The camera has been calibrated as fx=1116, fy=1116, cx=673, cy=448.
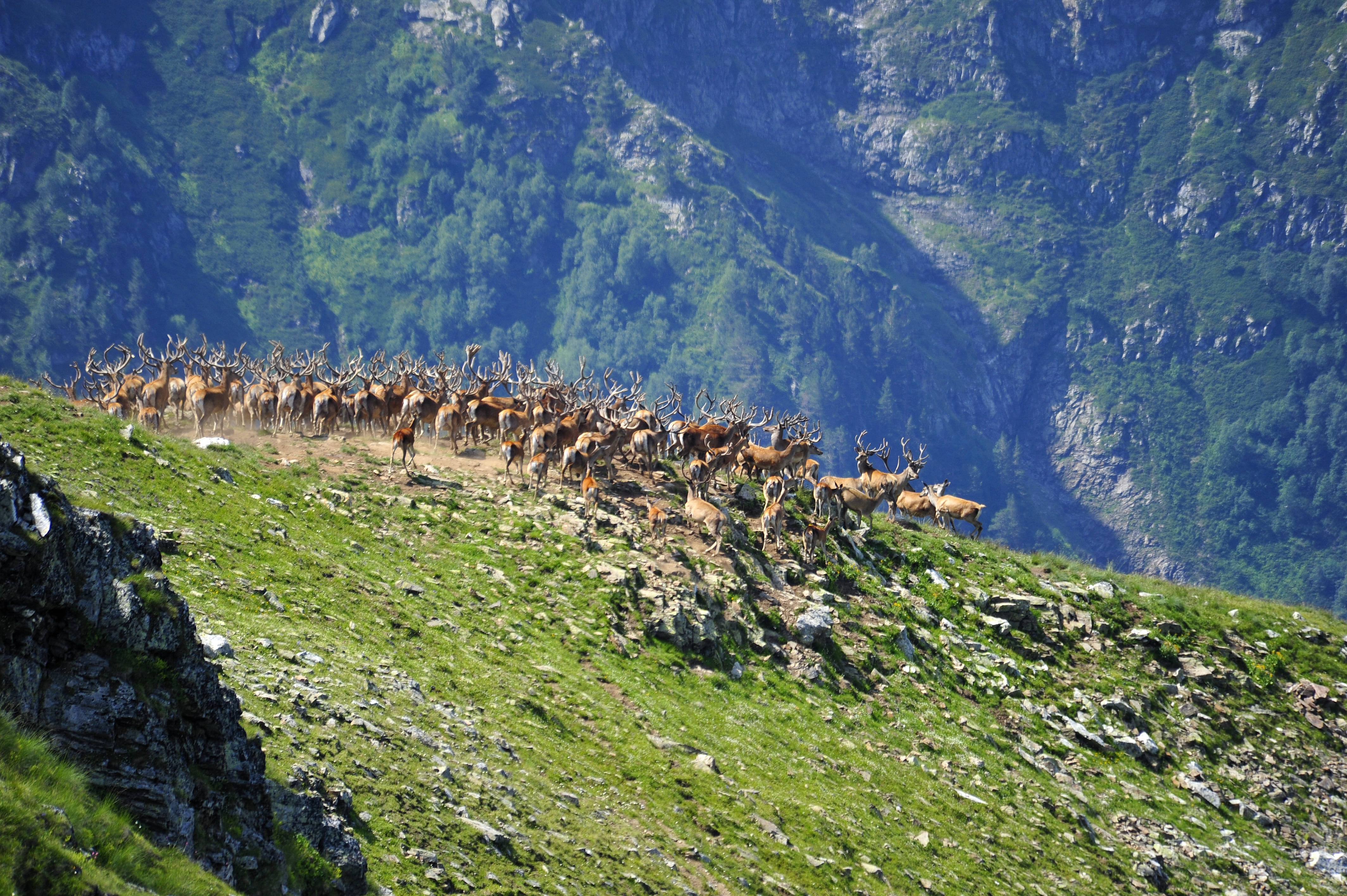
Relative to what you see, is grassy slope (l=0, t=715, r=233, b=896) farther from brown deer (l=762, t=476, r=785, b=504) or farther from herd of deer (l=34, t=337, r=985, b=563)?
brown deer (l=762, t=476, r=785, b=504)

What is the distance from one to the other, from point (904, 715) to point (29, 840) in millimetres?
21500

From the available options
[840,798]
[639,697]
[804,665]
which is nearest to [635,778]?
[639,697]

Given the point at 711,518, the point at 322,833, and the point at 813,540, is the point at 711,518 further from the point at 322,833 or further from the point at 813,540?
the point at 322,833

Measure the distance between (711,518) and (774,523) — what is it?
2.75 m

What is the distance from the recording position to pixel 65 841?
8.73 meters

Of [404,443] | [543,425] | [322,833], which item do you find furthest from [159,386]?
[322,833]

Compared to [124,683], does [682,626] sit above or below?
below

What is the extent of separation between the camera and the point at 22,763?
898cm

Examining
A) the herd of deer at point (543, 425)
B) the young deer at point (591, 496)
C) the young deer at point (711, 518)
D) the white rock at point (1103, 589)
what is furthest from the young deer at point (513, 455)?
the white rock at point (1103, 589)

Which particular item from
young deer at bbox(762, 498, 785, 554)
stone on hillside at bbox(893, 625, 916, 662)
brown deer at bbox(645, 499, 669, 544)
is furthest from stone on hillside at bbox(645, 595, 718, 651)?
stone on hillside at bbox(893, 625, 916, 662)

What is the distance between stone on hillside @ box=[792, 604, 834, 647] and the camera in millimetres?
27906

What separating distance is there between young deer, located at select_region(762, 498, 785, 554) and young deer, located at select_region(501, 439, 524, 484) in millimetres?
7195

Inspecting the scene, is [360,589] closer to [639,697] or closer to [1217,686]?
[639,697]

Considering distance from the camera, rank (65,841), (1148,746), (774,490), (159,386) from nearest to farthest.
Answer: (65,841) < (1148,746) < (774,490) < (159,386)
